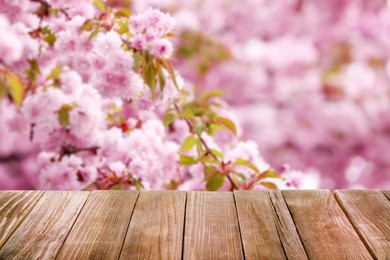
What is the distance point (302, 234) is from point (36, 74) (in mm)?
1472

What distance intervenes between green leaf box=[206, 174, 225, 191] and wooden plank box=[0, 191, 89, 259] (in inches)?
18.8

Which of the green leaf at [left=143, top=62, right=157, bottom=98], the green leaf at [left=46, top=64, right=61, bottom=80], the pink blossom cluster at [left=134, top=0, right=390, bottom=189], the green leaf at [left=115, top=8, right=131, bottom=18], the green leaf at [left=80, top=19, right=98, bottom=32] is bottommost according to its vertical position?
the pink blossom cluster at [left=134, top=0, right=390, bottom=189]

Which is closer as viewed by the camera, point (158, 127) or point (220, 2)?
point (158, 127)

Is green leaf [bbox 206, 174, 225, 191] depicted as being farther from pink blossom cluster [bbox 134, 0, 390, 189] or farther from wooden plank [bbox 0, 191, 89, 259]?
pink blossom cluster [bbox 134, 0, 390, 189]

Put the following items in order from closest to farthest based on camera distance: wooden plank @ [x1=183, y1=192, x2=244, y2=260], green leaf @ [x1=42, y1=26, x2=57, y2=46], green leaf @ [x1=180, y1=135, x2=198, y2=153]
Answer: wooden plank @ [x1=183, y1=192, x2=244, y2=260]
green leaf @ [x1=180, y1=135, x2=198, y2=153]
green leaf @ [x1=42, y1=26, x2=57, y2=46]

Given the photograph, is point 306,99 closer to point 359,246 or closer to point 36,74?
point 36,74

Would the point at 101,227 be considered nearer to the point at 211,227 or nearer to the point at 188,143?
the point at 211,227

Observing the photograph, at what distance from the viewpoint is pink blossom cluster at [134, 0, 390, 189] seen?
3646 mm

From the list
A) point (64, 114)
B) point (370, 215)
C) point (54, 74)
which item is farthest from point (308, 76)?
point (370, 215)

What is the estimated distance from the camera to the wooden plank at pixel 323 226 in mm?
985

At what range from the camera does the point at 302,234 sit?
3.42 feet

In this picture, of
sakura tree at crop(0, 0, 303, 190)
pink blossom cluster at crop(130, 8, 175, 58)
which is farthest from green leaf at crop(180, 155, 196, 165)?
pink blossom cluster at crop(130, 8, 175, 58)

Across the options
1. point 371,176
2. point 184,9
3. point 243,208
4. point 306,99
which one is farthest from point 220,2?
point 243,208

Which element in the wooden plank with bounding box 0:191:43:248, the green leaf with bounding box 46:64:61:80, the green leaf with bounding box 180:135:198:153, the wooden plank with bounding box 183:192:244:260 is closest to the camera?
the wooden plank with bounding box 183:192:244:260
